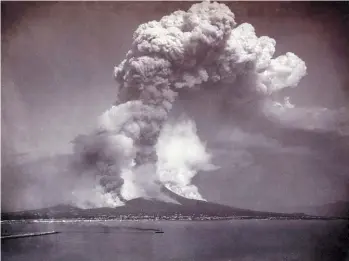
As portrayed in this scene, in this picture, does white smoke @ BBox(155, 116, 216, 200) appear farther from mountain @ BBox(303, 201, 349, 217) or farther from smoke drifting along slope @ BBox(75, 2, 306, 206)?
mountain @ BBox(303, 201, 349, 217)

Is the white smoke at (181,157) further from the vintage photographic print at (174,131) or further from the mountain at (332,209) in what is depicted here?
the mountain at (332,209)

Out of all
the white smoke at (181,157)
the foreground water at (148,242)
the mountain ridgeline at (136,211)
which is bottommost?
the foreground water at (148,242)

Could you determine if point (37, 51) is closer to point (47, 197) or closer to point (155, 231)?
point (47, 197)

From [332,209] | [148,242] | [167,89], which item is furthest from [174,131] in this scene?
[332,209]

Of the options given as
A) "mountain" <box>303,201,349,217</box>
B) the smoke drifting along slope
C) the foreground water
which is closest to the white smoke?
the smoke drifting along slope

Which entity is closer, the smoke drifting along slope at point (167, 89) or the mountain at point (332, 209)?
the smoke drifting along slope at point (167, 89)

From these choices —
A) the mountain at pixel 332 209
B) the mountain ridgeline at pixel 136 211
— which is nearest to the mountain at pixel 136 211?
the mountain ridgeline at pixel 136 211

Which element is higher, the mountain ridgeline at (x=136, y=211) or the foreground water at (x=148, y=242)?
the mountain ridgeline at (x=136, y=211)

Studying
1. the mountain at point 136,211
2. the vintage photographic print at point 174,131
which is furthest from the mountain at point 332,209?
the mountain at point 136,211

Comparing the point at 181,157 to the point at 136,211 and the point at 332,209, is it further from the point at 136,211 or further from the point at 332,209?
the point at 332,209
